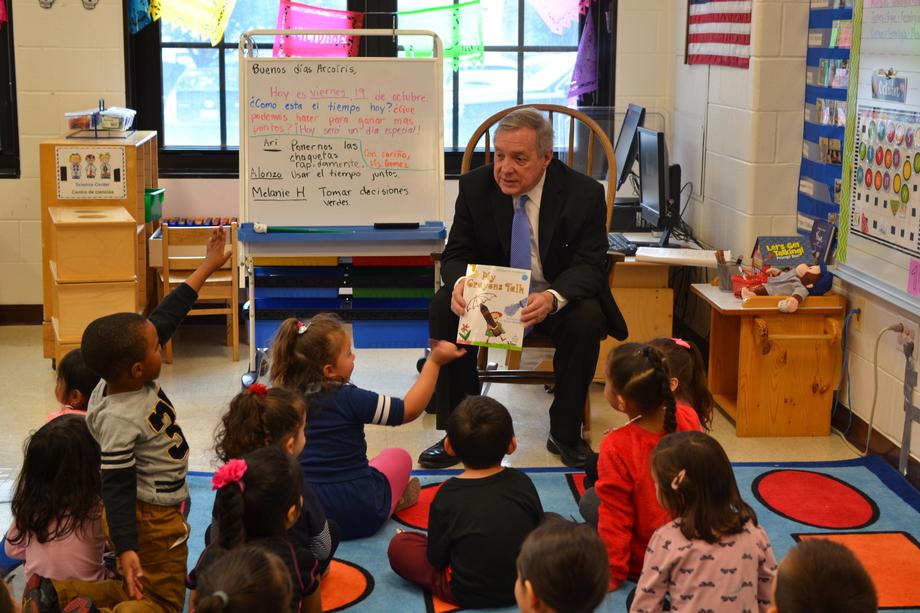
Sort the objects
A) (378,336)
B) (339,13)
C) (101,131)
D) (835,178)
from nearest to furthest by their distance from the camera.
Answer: (835,178) → (378,336) → (101,131) → (339,13)

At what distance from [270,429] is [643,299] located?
7.26 feet

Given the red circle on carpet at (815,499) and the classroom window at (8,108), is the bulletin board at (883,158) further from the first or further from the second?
the classroom window at (8,108)

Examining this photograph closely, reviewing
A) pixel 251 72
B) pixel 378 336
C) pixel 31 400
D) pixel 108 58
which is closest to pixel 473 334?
pixel 378 336

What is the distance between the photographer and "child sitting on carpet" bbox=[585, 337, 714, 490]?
107 inches

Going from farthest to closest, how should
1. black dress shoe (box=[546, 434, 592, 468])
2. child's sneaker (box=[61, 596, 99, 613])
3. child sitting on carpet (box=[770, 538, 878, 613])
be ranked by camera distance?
black dress shoe (box=[546, 434, 592, 468]), child's sneaker (box=[61, 596, 99, 613]), child sitting on carpet (box=[770, 538, 878, 613])

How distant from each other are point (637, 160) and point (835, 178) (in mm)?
1357

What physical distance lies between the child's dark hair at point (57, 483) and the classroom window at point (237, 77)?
3.04 meters

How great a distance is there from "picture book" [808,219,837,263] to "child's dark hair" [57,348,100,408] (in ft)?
7.78

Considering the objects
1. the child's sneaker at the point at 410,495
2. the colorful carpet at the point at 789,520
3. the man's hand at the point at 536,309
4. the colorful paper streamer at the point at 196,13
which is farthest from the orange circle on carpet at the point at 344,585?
the colorful paper streamer at the point at 196,13

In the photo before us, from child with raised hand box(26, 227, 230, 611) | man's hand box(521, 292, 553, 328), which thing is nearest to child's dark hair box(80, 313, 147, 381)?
child with raised hand box(26, 227, 230, 611)

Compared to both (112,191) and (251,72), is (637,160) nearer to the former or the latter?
(251,72)

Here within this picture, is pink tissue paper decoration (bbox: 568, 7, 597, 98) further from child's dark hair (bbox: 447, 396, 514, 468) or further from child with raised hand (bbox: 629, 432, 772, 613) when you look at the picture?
child with raised hand (bbox: 629, 432, 772, 613)

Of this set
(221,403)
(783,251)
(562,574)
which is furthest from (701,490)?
(221,403)

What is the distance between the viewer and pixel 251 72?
4234 millimetres
